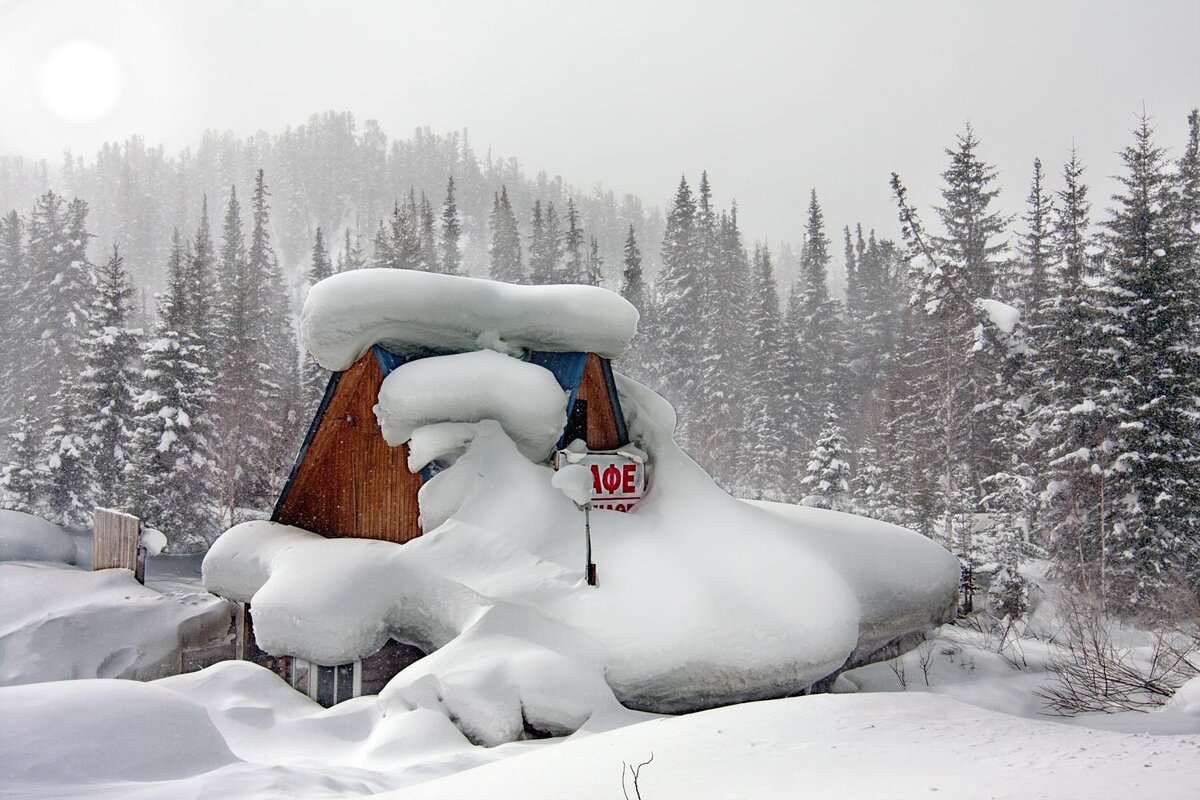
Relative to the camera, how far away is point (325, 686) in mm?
10117

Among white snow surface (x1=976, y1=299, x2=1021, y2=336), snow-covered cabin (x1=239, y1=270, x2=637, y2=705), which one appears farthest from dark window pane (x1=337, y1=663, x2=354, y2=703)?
white snow surface (x1=976, y1=299, x2=1021, y2=336)

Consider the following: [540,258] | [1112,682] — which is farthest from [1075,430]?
[540,258]

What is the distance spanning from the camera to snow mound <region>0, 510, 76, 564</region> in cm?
1870

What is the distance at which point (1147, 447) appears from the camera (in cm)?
1873

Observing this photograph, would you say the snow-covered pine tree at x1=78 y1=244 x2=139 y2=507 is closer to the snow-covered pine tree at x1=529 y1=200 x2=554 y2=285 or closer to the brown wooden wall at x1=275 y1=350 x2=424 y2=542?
the brown wooden wall at x1=275 y1=350 x2=424 y2=542

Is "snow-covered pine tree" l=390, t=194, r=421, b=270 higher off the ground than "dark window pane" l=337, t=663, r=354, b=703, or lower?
higher

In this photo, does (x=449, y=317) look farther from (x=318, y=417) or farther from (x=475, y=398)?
(x=318, y=417)

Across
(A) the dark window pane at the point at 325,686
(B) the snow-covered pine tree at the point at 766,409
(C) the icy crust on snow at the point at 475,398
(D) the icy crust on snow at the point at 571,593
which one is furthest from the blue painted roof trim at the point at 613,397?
(B) the snow-covered pine tree at the point at 766,409

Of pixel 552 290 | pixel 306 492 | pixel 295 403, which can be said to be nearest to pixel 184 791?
pixel 306 492

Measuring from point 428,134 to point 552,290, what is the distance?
4980 inches

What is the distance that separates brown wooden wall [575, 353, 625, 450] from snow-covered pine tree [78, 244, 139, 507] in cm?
2049

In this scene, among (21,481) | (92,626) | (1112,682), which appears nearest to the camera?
(1112,682)

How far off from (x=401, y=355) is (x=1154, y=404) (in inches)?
764

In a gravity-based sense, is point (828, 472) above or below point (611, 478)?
below
